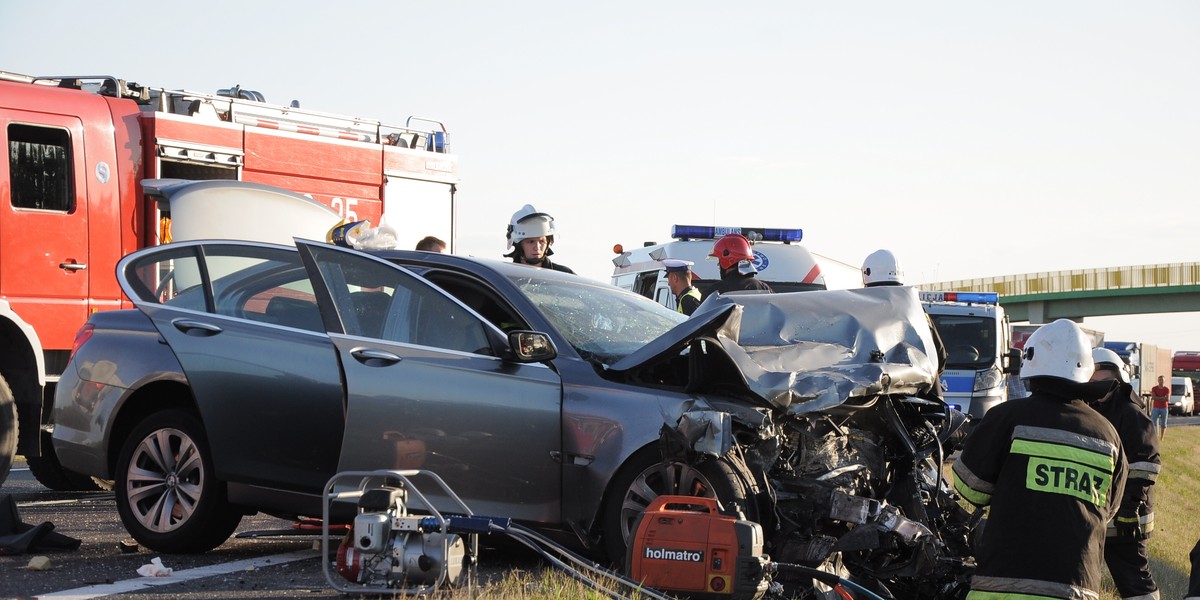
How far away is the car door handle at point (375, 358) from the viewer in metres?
6.48

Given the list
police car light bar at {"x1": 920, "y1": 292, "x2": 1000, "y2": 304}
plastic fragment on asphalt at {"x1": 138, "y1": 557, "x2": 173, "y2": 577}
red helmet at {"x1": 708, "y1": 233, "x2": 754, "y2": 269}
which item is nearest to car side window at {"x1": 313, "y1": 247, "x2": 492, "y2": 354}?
plastic fragment on asphalt at {"x1": 138, "y1": 557, "x2": 173, "y2": 577}

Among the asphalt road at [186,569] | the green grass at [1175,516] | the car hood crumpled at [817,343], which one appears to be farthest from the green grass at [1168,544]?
the car hood crumpled at [817,343]

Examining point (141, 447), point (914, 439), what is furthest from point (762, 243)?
point (141, 447)

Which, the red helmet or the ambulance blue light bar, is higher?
the ambulance blue light bar

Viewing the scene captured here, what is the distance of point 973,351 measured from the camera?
55.3ft

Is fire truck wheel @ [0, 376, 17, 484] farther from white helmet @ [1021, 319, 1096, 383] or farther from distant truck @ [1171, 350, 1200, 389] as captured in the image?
distant truck @ [1171, 350, 1200, 389]

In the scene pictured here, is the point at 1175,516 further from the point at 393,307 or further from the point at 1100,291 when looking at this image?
the point at 1100,291

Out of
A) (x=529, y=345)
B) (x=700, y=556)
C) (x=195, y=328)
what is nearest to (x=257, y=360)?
(x=195, y=328)

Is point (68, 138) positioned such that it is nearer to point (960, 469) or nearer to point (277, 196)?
point (277, 196)

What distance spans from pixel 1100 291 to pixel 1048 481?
7009 cm

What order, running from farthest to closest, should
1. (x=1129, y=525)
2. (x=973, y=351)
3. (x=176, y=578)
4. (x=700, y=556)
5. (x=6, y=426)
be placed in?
1. (x=973, y=351)
2. (x=6, y=426)
3. (x=1129, y=525)
4. (x=176, y=578)
5. (x=700, y=556)

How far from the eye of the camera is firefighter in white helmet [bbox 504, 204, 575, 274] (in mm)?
9305

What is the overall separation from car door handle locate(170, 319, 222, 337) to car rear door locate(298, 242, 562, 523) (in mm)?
870

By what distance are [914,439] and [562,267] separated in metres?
3.26
